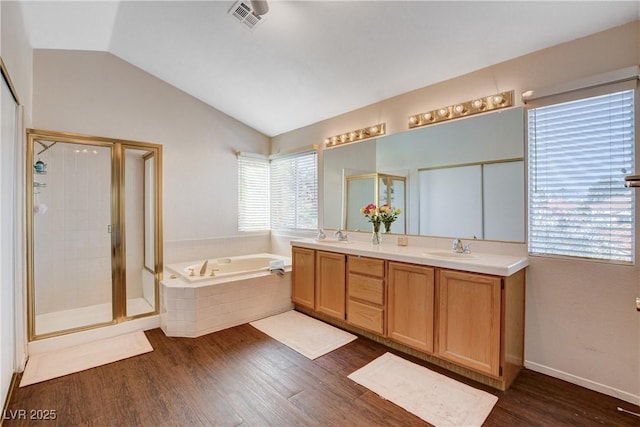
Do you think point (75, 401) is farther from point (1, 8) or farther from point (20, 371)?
point (1, 8)

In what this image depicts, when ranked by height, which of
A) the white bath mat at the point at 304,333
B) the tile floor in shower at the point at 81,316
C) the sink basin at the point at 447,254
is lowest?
the white bath mat at the point at 304,333

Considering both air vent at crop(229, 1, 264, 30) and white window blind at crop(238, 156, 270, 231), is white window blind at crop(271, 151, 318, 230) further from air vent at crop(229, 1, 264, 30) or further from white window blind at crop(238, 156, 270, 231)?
air vent at crop(229, 1, 264, 30)

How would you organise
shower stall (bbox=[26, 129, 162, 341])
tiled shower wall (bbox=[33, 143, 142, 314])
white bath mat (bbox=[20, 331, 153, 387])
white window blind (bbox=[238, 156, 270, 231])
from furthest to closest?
1. white window blind (bbox=[238, 156, 270, 231])
2. tiled shower wall (bbox=[33, 143, 142, 314])
3. shower stall (bbox=[26, 129, 162, 341])
4. white bath mat (bbox=[20, 331, 153, 387])

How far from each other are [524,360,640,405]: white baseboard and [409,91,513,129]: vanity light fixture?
7.00 ft

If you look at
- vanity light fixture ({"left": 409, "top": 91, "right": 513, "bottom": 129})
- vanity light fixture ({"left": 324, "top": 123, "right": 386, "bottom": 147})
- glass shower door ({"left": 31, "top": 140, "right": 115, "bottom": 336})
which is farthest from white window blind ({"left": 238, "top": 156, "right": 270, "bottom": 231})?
vanity light fixture ({"left": 409, "top": 91, "right": 513, "bottom": 129})

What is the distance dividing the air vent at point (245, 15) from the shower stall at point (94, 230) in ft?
5.94

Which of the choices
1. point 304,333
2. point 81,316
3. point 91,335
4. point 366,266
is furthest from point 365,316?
point 81,316

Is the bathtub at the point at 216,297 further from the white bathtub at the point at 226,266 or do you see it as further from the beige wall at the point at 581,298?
the beige wall at the point at 581,298

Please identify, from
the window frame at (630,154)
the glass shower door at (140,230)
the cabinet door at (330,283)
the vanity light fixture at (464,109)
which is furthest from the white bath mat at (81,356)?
the window frame at (630,154)

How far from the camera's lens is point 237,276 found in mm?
3354

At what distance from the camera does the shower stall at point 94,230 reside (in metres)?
3.01

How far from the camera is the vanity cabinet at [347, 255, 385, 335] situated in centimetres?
275

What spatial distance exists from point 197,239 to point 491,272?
350cm

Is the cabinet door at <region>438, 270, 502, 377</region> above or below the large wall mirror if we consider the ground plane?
below
